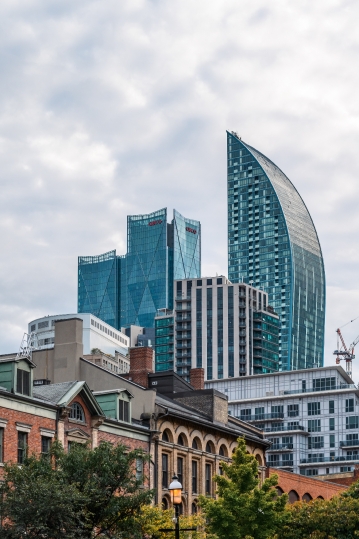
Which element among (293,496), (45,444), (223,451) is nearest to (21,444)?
(45,444)

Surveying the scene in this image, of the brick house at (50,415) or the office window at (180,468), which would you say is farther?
the office window at (180,468)

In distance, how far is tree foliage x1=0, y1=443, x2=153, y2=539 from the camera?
1912 inches

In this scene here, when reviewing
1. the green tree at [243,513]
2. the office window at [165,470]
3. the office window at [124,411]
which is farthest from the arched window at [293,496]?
the green tree at [243,513]

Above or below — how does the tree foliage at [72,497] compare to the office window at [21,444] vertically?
below

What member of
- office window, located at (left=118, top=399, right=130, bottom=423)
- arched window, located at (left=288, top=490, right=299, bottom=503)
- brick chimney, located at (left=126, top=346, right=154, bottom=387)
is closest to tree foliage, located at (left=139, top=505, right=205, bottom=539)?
office window, located at (left=118, top=399, right=130, bottom=423)

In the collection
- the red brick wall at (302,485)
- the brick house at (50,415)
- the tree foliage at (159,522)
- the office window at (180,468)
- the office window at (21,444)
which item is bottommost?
the tree foliage at (159,522)

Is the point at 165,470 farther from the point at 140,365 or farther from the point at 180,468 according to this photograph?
the point at 140,365

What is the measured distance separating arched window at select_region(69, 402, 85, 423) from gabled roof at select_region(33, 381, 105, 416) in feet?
2.13

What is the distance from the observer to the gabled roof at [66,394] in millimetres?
65625

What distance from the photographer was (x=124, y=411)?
73.2 metres

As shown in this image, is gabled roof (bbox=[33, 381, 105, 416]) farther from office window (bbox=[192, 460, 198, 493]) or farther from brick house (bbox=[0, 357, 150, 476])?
office window (bbox=[192, 460, 198, 493])

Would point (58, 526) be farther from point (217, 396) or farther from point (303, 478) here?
point (303, 478)

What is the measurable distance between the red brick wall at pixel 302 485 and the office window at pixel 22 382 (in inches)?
1551

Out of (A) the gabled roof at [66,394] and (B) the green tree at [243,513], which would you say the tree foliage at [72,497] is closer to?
(B) the green tree at [243,513]
